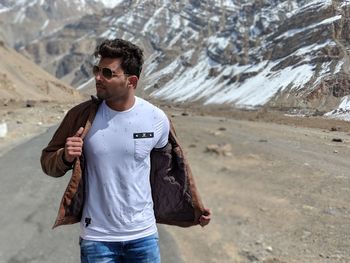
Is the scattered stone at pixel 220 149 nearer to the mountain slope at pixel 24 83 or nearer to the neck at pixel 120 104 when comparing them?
the neck at pixel 120 104

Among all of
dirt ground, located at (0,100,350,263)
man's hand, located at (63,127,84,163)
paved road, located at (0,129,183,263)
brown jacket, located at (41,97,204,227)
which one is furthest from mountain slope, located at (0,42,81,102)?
man's hand, located at (63,127,84,163)

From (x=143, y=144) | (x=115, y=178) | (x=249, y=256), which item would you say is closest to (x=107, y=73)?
(x=143, y=144)

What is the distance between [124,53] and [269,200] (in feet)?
27.7

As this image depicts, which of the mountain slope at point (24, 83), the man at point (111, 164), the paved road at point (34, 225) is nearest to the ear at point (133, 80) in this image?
the man at point (111, 164)

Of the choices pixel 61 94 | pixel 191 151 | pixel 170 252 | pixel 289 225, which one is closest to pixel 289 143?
pixel 191 151

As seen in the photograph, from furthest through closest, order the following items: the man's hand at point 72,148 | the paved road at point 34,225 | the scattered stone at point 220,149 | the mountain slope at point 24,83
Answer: the mountain slope at point 24,83, the scattered stone at point 220,149, the paved road at point 34,225, the man's hand at point 72,148

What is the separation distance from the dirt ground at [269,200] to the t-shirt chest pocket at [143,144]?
185 inches

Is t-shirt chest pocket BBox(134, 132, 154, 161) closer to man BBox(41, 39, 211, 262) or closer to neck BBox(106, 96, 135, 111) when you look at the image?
man BBox(41, 39, 211, 262)

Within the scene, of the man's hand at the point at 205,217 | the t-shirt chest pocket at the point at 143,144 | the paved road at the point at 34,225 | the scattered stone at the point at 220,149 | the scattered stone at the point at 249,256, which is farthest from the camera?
the scattered stone at the point at 220,149

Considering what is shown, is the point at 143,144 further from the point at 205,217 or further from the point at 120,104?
the point at 205,217

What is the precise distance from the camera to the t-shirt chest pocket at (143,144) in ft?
14.2

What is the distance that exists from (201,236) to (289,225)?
1519 millimetres

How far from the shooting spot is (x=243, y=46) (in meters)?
184

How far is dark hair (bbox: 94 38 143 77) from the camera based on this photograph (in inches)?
170
